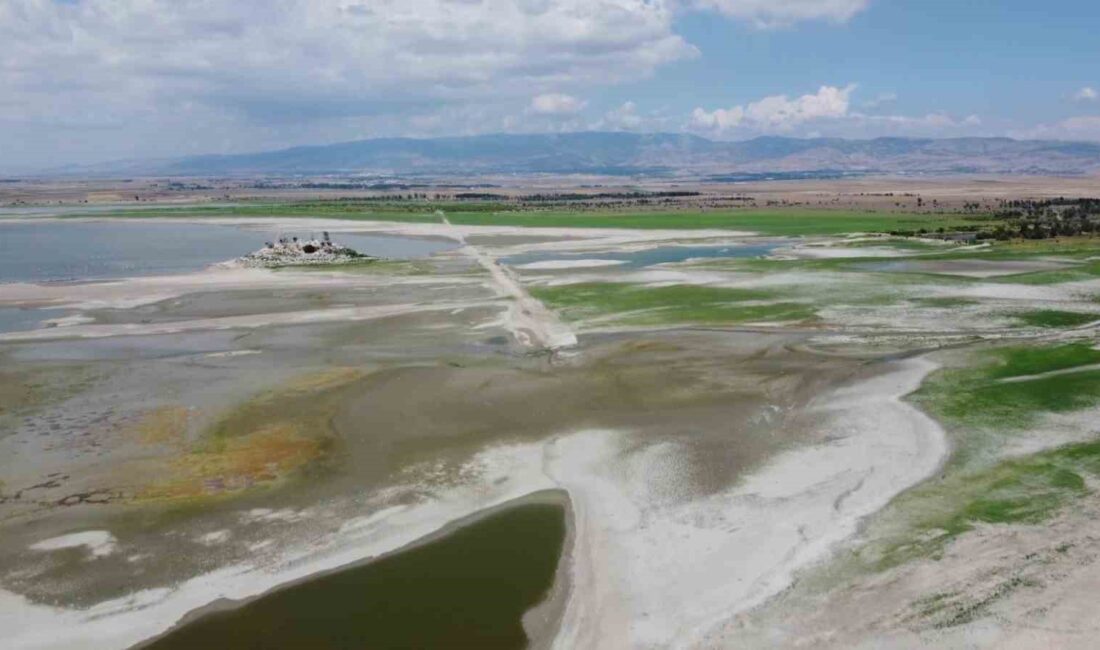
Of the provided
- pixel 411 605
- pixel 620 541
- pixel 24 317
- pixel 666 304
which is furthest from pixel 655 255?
pixel 411 605

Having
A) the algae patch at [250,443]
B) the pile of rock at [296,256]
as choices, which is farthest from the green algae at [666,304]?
the pile of rock at [296,256]

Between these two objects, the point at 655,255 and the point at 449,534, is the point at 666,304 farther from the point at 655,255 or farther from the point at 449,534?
the point at 449,534

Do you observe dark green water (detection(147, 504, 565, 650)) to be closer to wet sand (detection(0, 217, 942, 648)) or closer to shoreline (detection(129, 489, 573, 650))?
shoreline (detection(129, 489, 573, 650))

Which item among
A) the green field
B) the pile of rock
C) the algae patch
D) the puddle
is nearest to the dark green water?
the algae patch

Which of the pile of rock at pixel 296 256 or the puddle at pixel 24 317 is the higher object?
the pile of rock at pixel 296 256

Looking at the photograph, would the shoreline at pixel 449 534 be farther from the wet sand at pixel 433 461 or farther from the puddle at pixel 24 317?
the puddle at pixel 24 317
